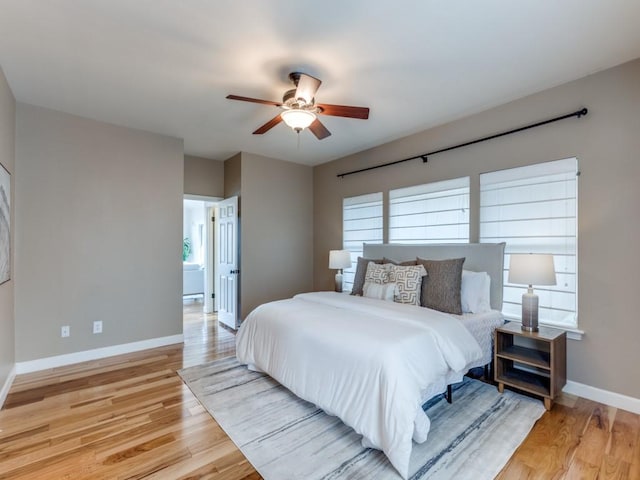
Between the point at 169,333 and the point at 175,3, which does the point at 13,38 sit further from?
the point at 169,333

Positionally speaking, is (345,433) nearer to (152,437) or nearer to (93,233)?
(152,437)

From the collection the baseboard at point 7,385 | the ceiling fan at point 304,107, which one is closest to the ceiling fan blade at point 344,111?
the ceiling fan at point 304,107

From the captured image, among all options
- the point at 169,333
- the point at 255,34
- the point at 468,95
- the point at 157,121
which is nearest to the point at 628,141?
the point at 468,95

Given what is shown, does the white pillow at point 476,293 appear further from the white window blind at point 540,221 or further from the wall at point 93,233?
the wall at point 93,233

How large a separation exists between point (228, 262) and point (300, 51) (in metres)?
3.52

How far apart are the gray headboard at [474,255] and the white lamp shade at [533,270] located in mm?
447

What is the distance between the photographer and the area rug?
5.80ft

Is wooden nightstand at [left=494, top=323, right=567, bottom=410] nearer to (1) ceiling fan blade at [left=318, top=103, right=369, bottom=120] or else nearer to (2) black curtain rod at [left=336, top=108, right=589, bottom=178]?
(2) black curtain rod at [left=336, top=108, right=589, bottom=178]

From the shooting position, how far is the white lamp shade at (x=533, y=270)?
8.13 feet

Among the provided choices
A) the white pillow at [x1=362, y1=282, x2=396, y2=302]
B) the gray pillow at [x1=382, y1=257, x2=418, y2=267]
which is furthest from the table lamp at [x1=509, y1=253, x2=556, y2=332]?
the white pillow at [x1=362, y1=282, x2=396, y2=302]

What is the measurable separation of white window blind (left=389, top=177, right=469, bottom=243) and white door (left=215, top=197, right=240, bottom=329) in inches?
93.7

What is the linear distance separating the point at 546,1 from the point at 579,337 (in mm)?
2520

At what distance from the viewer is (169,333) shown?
13.1 ft

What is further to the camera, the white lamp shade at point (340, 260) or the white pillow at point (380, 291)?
the white lamp shade at point (340, 260)
